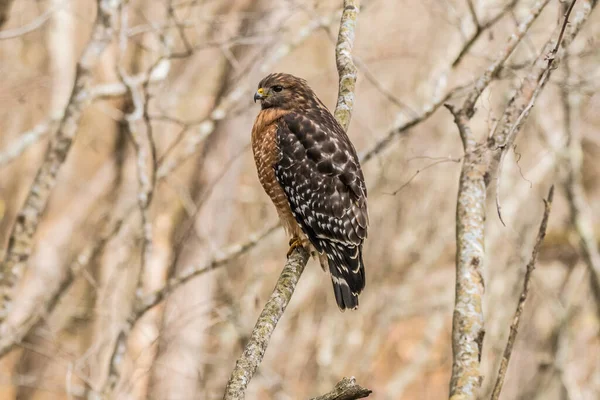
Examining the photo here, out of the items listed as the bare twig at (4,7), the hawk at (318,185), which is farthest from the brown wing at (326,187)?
the bare twig at (4,7)

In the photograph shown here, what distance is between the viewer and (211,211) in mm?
9344

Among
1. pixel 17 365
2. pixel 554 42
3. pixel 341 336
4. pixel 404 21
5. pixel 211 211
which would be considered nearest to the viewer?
pixel 554 42

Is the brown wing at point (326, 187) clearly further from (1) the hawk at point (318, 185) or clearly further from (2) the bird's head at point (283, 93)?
(2) the bird's head at point (283, 93)

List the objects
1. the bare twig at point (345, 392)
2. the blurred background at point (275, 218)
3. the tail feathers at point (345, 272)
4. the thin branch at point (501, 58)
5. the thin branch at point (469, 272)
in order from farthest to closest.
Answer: the blurred background at point (275, 218), the tail feathers at point (345, 272), the thin branch at point (501, 58), the thin branch at point (469, 272), the bare twig at point (345, 392)

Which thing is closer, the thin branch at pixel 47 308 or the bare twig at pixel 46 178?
the bare twig at pixel 46 178

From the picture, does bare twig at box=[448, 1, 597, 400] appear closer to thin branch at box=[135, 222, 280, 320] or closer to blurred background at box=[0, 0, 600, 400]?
thin branch at box=[135, 222, 280, 320]

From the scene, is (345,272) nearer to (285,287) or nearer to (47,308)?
(285,287)

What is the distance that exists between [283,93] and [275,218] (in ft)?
10.3

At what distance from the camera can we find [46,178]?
5578 mm

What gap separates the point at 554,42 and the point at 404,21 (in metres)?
8.82

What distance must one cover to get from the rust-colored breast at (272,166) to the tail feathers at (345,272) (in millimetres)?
363

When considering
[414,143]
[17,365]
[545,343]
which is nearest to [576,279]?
[545,343]

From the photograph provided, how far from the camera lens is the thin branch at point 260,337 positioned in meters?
2.71

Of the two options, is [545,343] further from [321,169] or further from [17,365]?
[17,365]
